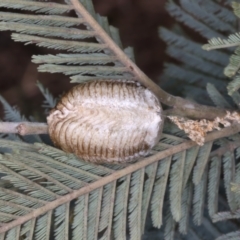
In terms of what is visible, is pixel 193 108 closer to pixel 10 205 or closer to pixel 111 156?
pixel 111 156

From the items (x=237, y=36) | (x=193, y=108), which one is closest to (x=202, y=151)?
(x=193, y=108)

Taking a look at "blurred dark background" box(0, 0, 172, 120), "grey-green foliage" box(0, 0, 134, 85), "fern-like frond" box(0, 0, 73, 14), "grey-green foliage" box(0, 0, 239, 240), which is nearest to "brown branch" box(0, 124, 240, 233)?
"grey-green foliage" box(0, 0, 239, 240)

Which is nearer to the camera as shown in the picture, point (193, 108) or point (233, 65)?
point (233, 65)

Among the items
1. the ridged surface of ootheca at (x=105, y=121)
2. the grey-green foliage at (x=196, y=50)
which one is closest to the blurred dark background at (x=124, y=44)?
the grey-green foliage at (x=196, y=50)

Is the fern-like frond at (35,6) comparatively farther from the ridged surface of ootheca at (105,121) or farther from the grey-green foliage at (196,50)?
the grey-green foliage at (196,50)

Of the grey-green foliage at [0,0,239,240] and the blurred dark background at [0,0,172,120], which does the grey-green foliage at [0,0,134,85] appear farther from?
the blurred dark background at [0,0,172,120]

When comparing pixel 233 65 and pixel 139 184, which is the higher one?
pixel 233 65
